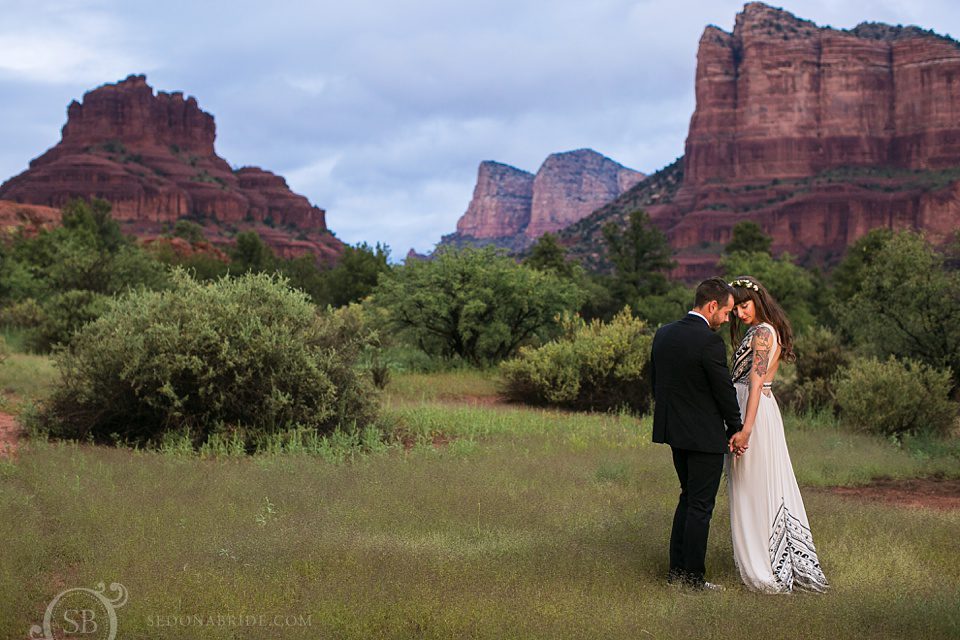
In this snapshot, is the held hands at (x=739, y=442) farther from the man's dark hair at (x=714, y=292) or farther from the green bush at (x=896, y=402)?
the green bush at (x=896, y=402)

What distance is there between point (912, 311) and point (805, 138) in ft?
448

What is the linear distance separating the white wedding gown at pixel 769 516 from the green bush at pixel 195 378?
20.9ft

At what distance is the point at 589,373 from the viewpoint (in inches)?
679

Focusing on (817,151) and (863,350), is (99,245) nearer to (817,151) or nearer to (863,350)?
(863,350)

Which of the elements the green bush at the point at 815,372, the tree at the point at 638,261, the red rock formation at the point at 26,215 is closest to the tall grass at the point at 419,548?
the green bush at the point at 815,372

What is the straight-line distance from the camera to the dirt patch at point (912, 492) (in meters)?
9.54

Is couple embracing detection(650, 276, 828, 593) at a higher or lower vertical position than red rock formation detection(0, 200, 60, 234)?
lower

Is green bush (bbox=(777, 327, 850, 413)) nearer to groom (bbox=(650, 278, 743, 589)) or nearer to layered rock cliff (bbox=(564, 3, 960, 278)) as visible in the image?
groom (bbox=(650, 278, 743, 589))

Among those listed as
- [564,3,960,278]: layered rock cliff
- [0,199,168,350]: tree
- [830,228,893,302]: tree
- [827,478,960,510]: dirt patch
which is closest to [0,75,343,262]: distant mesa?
[564,3,960,278]: layered rock cliff

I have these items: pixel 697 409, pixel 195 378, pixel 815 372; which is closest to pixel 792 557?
pixel 697 409

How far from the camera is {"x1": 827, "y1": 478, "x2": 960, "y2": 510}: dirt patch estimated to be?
9.54 meters

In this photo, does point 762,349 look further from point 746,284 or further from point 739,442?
point 739,442

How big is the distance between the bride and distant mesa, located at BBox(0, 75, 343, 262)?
127 m

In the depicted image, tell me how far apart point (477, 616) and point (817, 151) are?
493 ft
